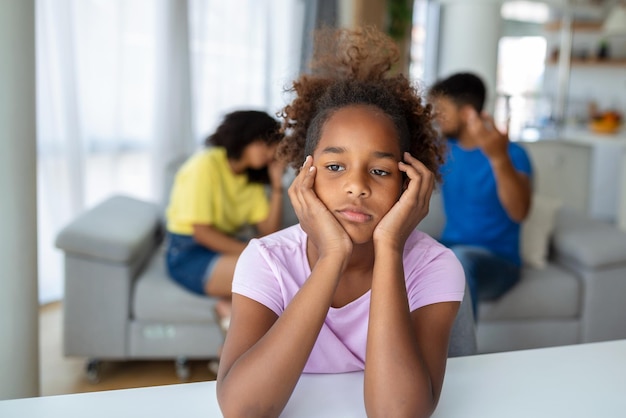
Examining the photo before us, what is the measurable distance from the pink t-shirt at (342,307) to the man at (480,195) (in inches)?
55.9

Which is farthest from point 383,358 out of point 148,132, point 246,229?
point 148,132

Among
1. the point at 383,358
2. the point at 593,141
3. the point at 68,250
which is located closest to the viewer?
the point at 383,358

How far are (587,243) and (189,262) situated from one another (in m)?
1.56

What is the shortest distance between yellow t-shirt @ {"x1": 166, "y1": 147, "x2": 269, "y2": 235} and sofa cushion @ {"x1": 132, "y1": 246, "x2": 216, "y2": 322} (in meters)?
Answer: 0.23

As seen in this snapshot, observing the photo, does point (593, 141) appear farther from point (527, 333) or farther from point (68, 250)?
point (68, 250)

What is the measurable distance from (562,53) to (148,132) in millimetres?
3717

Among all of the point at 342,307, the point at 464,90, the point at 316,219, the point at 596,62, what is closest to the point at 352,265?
the point at 342,307

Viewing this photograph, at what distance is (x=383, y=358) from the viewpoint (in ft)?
2.95

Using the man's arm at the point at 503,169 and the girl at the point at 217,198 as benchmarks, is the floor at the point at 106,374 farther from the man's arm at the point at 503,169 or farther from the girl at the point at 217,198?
the man's arm at the point at 503,169

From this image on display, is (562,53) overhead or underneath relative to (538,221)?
overhead

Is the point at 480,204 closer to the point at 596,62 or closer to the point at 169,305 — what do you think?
the point at 169,305

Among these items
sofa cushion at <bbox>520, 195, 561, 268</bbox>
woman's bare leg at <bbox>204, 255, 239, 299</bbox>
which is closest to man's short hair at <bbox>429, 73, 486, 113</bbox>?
sofa cushion at <bbox>520, 195, 561, 268</bbox>

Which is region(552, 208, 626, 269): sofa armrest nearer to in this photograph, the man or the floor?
the man

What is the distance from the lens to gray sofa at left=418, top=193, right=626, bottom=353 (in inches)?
104
